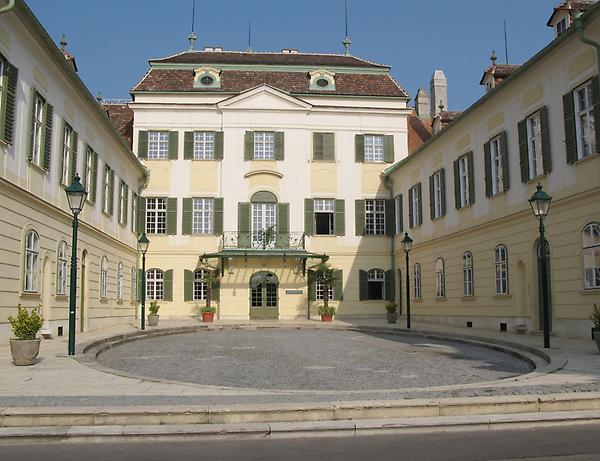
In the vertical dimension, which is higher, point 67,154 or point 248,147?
point 248,147

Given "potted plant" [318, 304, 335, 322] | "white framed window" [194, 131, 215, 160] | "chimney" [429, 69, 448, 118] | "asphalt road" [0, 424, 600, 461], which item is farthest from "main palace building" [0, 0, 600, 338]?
"asphalt road" [0, 424, 600, 461]

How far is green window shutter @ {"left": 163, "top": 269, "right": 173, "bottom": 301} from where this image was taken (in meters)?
33.2

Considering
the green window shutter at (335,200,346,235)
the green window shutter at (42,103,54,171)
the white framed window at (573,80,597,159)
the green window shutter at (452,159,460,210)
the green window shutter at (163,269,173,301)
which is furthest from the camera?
the green window shutter at (335,200,346,235)

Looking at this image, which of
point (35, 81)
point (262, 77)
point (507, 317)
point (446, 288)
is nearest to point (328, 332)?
point (446, 288)

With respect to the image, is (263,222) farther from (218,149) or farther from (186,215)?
(218,149)

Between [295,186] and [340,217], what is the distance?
2.88m

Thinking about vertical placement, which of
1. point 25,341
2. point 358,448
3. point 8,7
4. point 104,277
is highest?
point 8,7

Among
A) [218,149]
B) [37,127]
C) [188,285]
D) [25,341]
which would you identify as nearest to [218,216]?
[218,149]

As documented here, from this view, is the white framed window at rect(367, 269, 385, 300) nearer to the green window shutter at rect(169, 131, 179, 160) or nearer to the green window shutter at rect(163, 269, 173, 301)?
the green window shutter at rect(163, 269, 173, 301)

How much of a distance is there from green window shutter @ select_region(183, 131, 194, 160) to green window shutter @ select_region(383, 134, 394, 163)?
33.5 feet

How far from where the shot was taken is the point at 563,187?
1797 centimetres

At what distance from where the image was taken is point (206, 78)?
3569 centimetres

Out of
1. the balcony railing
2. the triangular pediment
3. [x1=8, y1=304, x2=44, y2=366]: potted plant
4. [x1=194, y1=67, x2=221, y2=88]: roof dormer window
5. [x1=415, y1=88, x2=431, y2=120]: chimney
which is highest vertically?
[x1=415, y1=88, x2=431, y2=120]: chimney

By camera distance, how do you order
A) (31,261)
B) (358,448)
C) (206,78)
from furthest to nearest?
1. (206,78)
2. (31,261)
3. (358,448)
